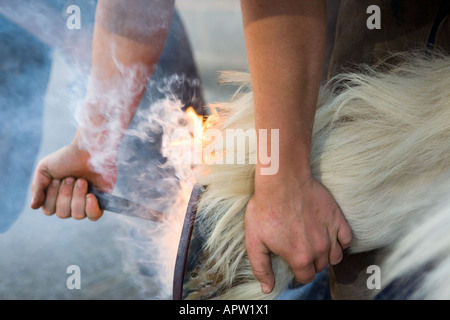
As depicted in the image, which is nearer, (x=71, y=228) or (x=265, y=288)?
(x=265, y=288)

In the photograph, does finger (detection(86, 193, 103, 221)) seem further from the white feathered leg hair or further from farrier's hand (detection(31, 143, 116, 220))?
the white feathered leg hair

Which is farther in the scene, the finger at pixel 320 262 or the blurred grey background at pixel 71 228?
the blurred grey background at pixel 71 228

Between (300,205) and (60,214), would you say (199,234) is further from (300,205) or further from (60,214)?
(60,214)

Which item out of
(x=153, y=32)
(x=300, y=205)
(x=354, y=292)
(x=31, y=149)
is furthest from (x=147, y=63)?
(x=354, y=292)

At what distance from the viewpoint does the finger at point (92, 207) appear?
1.82 ft

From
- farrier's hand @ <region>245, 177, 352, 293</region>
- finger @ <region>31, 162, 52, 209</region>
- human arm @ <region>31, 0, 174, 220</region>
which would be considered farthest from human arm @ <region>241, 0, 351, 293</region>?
finger @ <region>31, 162, 52, 209</region>

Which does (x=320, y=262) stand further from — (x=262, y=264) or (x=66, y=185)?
(x=66, y=185)

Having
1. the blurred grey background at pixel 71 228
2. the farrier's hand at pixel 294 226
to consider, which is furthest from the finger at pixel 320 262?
the blurred grey background at pixel 71 228

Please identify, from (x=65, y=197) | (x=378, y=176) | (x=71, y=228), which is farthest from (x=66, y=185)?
(x=378, y=176)

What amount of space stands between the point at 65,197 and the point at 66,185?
0.02 meters

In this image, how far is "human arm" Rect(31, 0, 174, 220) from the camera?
56 centimetres

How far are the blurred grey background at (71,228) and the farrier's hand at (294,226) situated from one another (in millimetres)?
255

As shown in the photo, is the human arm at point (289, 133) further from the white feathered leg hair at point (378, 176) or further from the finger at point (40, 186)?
the finger at point (40, 186)

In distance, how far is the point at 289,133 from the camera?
417 mm
